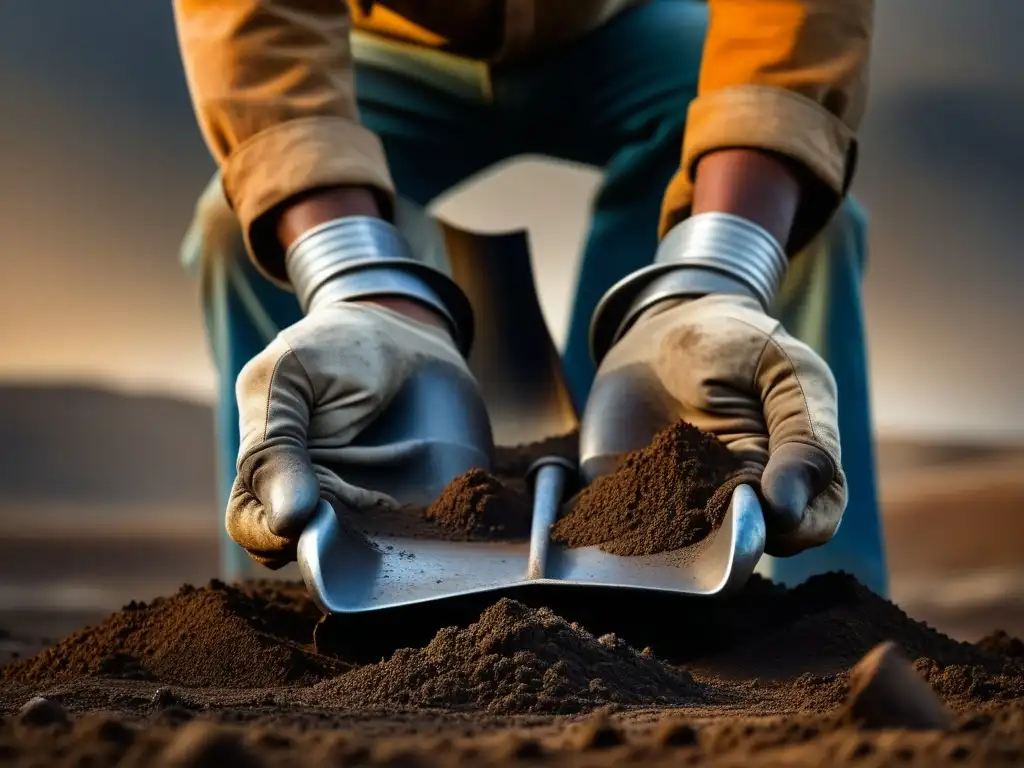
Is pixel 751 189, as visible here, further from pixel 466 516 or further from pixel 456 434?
pixel 466 516

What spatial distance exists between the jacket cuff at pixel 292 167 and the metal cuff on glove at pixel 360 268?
2.5 inches

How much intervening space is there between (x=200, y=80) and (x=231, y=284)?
1.02 feet

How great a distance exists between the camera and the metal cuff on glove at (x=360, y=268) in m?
1.57

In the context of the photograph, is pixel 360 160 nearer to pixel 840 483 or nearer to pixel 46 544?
pixel 840 483

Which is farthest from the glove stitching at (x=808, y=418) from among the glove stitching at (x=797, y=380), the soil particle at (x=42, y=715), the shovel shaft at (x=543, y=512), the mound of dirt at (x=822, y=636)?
the soil particle at (x=42, y=715)

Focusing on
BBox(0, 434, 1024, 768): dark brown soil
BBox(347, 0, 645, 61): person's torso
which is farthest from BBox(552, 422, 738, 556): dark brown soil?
BBox(347, 0, 645, 61): person's torso

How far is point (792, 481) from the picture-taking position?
3.90 feet

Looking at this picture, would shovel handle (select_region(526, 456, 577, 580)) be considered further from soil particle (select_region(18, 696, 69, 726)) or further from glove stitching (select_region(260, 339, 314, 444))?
soil particle (select_region(18, 696, 69, 726))

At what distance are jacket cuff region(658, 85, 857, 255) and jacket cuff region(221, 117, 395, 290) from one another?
0.39 meters

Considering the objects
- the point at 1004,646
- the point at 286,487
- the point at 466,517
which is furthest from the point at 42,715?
the point at 1004,646

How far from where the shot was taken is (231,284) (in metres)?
1.97

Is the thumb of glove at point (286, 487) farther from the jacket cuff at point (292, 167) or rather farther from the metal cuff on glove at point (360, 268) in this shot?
the jacket cuff at point (292, 167)

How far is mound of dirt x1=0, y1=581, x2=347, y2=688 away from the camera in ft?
3.73

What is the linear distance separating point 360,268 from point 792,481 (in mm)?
619
